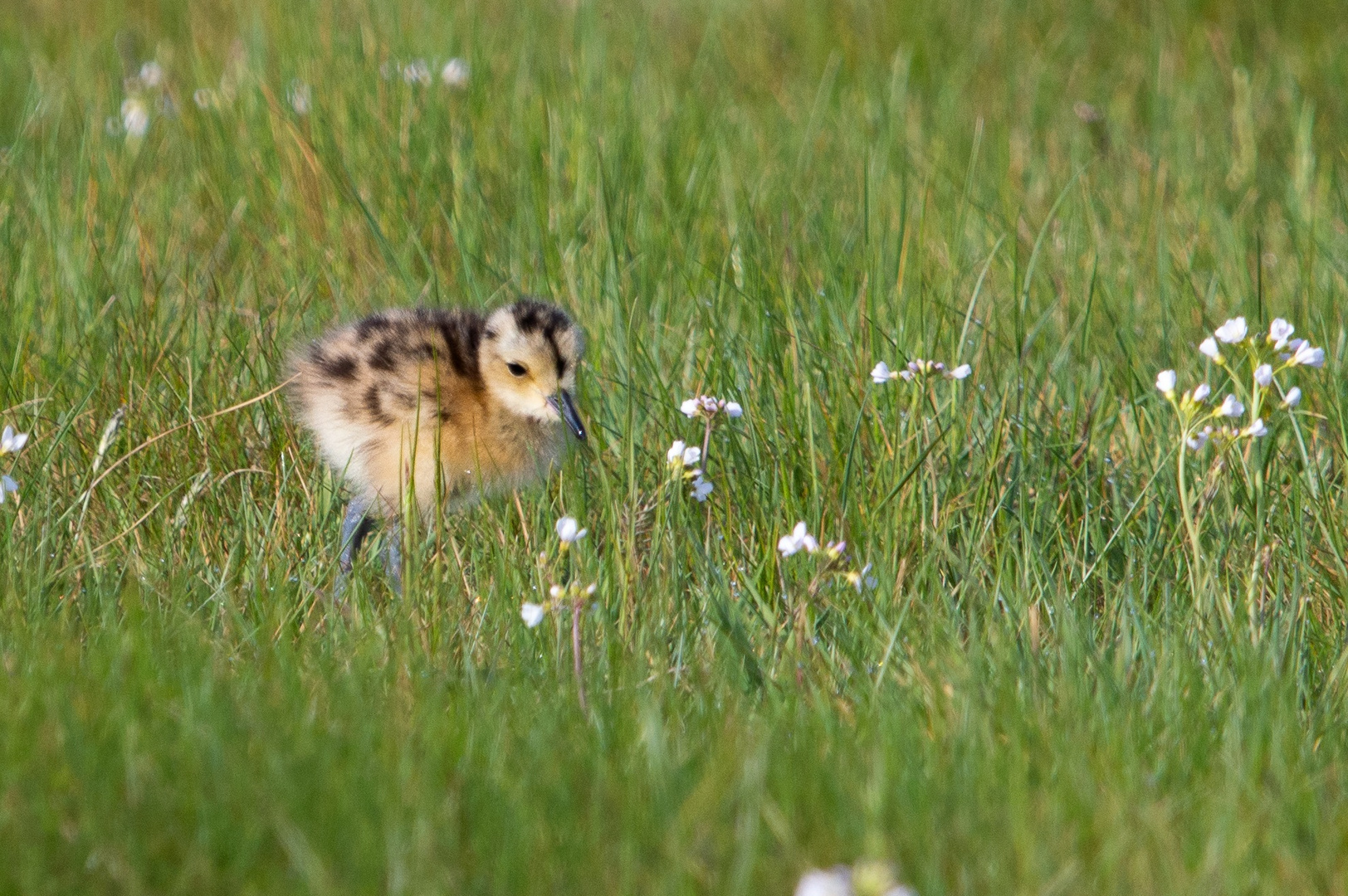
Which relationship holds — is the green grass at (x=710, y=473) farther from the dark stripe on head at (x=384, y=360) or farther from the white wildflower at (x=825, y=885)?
the dark stripe on head at (x=384, y=360)

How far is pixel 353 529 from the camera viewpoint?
3652 mm

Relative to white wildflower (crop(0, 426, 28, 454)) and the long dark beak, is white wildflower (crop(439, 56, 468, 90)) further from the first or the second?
white wildflower (crop(0, 426, 28, 454))

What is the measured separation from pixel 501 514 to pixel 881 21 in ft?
13.7

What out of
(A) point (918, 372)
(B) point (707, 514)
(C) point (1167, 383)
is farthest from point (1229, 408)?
(B) point (707, 514)

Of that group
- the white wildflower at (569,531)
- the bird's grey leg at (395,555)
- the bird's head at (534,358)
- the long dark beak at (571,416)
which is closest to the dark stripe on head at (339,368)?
the bird's head at (534,358)

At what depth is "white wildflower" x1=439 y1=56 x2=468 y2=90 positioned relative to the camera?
19.7 feet

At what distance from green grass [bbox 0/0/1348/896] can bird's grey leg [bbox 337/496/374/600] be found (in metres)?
0.06

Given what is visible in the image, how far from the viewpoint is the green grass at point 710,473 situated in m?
2.25

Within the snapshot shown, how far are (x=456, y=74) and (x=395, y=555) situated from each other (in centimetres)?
304

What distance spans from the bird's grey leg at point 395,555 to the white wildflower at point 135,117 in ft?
9.30

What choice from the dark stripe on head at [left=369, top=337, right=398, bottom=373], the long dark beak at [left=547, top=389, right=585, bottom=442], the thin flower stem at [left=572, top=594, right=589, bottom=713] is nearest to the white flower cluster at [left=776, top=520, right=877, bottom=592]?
the thin flower stem at [left=572, top=594, right=589, bottom=713]

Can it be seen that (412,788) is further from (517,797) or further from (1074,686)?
(1074,686)

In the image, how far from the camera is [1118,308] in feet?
15.1

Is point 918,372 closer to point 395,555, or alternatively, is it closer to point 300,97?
point 395,555
